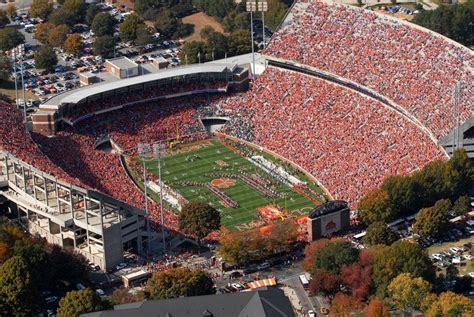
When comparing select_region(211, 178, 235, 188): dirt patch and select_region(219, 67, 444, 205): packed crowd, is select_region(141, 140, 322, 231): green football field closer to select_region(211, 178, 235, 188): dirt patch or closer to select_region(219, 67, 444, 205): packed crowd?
select_region(211, 178, 235, 188): dirt patch

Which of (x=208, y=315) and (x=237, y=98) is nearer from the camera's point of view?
(x=208, y=315)

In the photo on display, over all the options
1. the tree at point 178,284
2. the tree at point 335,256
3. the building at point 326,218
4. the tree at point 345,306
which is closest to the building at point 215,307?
the tree at point 178,284

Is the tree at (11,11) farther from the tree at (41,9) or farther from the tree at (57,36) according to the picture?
the tree at (57,36)

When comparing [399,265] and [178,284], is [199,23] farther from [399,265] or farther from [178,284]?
[399,265]

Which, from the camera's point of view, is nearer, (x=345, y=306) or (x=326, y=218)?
(x=345, y=306)

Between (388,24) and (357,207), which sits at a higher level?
(388,24)

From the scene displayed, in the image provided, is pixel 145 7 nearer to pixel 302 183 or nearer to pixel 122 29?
pixel 122 29

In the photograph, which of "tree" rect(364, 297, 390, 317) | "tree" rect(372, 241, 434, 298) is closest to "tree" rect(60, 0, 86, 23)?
"tree" rect(372, 241, 434, 298)

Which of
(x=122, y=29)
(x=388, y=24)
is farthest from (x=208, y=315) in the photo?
(x=122, y=29)

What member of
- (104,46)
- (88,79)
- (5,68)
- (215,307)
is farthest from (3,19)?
(215,307)
